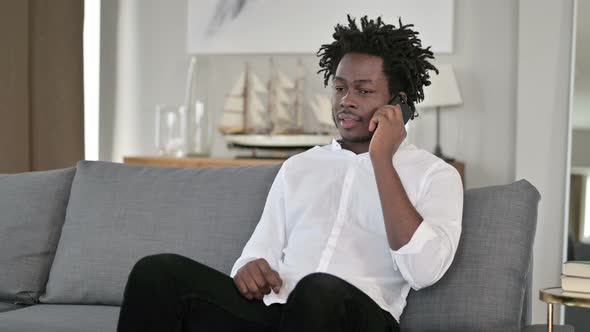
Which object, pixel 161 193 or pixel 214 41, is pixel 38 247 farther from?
pixel 214 41

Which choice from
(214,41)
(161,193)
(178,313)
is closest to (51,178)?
(161,193)

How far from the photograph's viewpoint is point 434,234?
1883 millimetres

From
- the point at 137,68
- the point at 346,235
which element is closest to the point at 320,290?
the point at 346,235

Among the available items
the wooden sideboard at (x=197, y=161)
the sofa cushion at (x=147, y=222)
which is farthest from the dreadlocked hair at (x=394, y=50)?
the wooden sideboard at (x=197, y=161)

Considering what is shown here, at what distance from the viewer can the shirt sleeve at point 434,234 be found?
187 cm

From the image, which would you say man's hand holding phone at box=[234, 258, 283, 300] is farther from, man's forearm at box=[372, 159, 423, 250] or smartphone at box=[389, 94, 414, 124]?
smartphone at box=[389, 94, 414, 124]

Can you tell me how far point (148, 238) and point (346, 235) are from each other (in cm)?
69

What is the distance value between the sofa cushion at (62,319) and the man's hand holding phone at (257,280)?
441 mm

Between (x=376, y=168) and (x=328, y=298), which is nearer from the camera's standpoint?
(x=328, y=298)

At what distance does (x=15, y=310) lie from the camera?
8.09ft

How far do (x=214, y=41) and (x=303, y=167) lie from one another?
2809 mm

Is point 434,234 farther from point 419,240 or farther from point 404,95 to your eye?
point 404,95

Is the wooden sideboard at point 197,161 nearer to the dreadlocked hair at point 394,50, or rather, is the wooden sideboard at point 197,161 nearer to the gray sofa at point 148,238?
the gray sofa at point 148,238

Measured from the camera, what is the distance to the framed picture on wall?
4.55 metres
